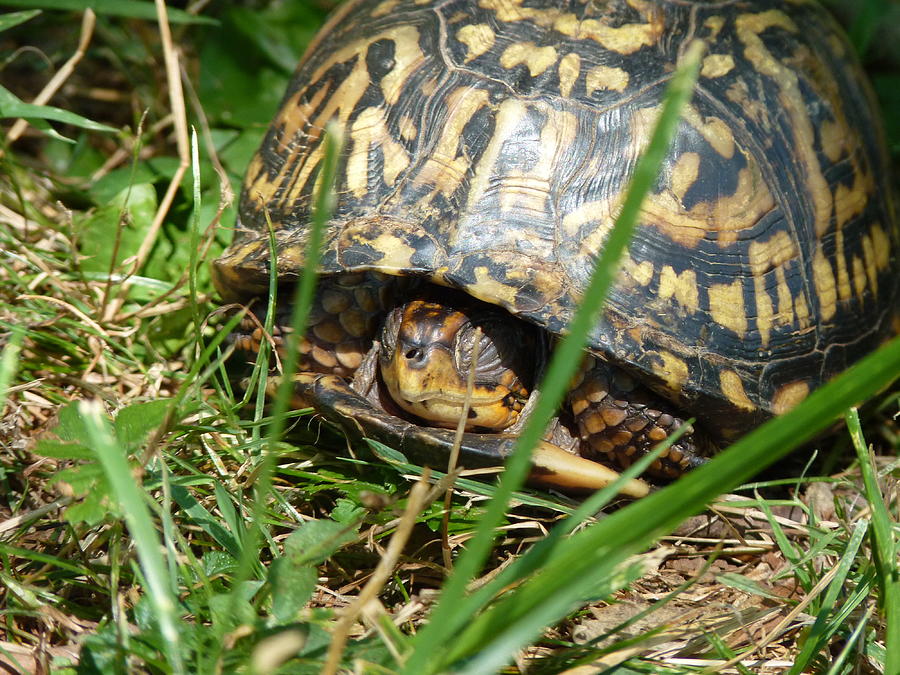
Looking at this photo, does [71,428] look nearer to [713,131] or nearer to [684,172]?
[684,172]

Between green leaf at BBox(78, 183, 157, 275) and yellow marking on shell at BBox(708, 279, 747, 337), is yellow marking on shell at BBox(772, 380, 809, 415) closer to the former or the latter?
yellow marking on shell at BBox(708, 279, 747, 337)

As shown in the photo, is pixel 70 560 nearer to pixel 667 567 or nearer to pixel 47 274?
pixel 47 274

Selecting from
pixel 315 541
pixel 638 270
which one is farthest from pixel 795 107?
pixel 315 541

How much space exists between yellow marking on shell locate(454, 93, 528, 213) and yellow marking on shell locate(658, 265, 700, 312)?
0.38 metres

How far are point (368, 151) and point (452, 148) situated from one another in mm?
186

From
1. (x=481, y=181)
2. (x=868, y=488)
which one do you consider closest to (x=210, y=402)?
(x=481, y=181)

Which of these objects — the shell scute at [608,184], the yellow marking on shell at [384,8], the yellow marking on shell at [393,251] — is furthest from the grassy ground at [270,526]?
the yellow marking on shell at [384,8]

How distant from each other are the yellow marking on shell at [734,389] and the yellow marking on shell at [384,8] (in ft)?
3.65

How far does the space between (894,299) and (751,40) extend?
732 millimetres

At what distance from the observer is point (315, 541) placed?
1.23 m

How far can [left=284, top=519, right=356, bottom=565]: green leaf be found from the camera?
119 cm

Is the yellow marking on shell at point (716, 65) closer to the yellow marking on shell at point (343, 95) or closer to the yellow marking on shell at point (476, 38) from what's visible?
the yellow marking on shell at point (476, 38)

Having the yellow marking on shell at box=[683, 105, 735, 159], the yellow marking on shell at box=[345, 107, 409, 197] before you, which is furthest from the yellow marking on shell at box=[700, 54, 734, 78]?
the yellow marking on shell at box=[345, 107, 409, 197]

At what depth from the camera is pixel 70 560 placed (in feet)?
4.39
